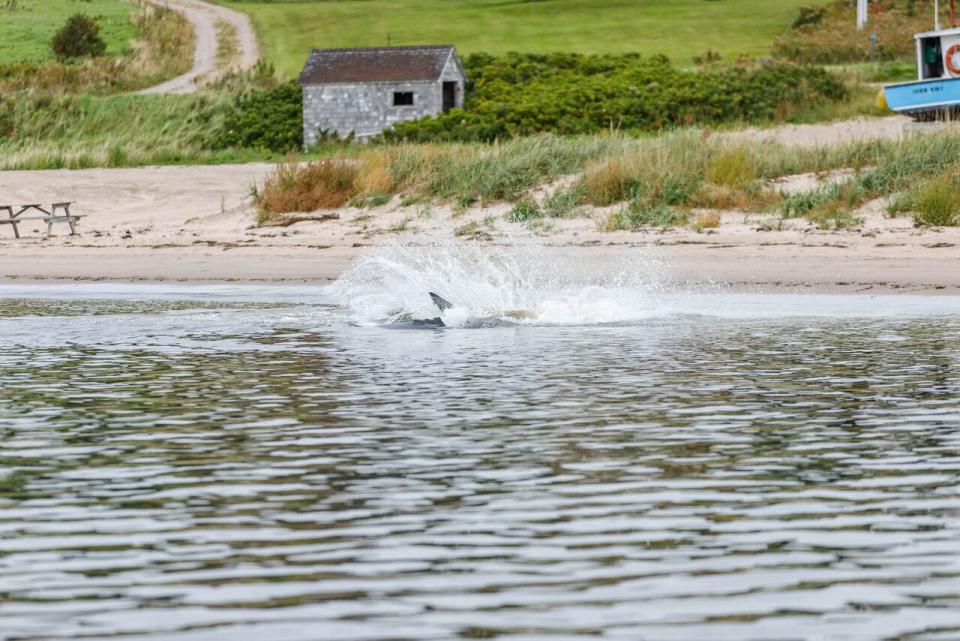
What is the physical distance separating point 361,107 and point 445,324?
3326 cm

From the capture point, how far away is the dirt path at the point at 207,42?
58.7 m

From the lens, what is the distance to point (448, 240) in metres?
24.6

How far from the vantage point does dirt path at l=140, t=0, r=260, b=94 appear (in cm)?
5872

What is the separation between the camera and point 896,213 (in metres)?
23.3

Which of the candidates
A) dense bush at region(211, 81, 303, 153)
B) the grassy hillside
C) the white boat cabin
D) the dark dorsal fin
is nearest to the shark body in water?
the dark dorsal fin

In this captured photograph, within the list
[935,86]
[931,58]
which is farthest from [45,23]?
[935,86]

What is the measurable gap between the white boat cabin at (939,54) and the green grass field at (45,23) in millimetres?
37025

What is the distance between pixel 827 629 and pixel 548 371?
7.26 m

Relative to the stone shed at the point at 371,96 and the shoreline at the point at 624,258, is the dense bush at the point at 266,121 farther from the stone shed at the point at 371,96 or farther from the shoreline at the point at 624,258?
the shoreline at the point at 624,258

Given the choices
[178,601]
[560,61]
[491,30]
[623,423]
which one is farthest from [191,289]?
[491,30]

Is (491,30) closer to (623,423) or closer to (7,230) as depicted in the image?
(7,230)

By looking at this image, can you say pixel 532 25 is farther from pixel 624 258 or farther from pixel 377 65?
pixel 624 258

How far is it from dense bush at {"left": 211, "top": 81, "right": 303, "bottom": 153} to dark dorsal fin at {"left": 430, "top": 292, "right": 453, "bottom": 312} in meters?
29.0

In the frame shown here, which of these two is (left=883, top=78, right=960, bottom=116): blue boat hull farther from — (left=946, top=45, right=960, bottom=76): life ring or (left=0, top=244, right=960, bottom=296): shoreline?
(left=0, top=244, right=960, bottom=296): shoreline
